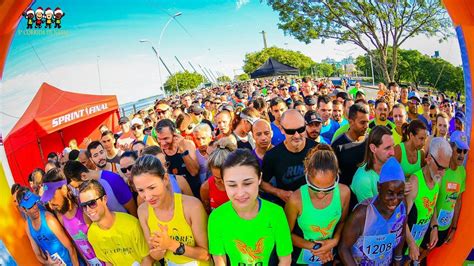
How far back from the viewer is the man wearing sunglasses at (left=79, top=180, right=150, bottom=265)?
215 cm

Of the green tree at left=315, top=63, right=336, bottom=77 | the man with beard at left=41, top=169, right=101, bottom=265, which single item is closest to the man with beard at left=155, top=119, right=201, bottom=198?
the man with beard at left=41, top=169, right=101, bottom=265

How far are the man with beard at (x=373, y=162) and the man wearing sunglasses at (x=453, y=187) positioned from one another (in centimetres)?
58

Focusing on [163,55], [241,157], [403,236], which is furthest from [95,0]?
[403,236]

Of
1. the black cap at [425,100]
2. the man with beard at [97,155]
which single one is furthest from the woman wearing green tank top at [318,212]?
the black cap at [425,100]

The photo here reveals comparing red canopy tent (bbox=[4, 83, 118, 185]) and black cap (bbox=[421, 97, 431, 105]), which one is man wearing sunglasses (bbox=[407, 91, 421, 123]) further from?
red canopy tent (bbox=[4, 83, 118, 185])

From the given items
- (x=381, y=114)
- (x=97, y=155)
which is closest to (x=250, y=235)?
(x=97, y=155)

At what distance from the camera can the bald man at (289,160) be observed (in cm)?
250

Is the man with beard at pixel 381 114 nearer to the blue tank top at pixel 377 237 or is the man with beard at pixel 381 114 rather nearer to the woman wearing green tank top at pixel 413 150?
the woman wearing green tank top at pixel 413 150

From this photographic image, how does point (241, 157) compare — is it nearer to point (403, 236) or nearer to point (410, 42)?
point (403, 236)

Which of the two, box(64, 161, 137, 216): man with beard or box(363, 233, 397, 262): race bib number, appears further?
box(64, 161, 137, 216): man with beard

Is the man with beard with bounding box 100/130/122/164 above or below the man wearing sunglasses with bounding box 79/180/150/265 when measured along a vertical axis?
above

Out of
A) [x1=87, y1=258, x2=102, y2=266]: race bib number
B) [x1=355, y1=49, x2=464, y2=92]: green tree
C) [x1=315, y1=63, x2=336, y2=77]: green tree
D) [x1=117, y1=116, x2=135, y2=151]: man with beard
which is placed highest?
[x1=315, y1=63, x2=336, y2=77]: green tree

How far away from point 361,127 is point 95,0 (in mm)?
2952

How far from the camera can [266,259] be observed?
203 cm
